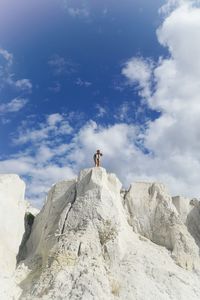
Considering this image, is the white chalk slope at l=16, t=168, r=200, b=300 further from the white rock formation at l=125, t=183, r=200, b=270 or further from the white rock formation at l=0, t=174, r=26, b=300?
the white rock formation at l=0, t=174, r=26, b=300

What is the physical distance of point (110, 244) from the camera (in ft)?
88.2

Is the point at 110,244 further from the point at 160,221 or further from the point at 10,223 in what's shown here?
the point at 10,223

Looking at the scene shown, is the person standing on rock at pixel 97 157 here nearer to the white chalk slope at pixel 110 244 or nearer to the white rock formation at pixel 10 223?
the white chalk slope at pixel 110 244

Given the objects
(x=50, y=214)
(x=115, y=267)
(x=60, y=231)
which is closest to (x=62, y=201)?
(x=50, y=214)

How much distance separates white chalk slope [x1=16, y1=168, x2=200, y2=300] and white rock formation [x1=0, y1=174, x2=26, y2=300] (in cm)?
79

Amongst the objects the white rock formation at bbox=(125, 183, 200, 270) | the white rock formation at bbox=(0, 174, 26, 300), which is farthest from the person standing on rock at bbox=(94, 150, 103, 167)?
the white rock formation at bbox=(0, 174, 26, 300)

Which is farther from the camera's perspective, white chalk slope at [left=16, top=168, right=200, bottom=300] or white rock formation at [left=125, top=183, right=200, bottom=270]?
white rock formation at [left=125, top=183, right=200, bottom=270]

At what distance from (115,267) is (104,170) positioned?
274 inches

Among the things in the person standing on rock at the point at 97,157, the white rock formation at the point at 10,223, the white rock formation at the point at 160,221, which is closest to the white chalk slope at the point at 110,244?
the white rock formation at the point at 160,221

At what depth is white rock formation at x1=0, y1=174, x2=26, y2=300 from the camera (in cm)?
2766

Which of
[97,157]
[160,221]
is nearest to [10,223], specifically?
[97,157]

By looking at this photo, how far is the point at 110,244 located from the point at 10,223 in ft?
24.5

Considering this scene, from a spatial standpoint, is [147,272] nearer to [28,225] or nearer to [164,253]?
[164,253]

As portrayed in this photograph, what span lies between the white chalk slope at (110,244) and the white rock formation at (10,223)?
79 centimetres
